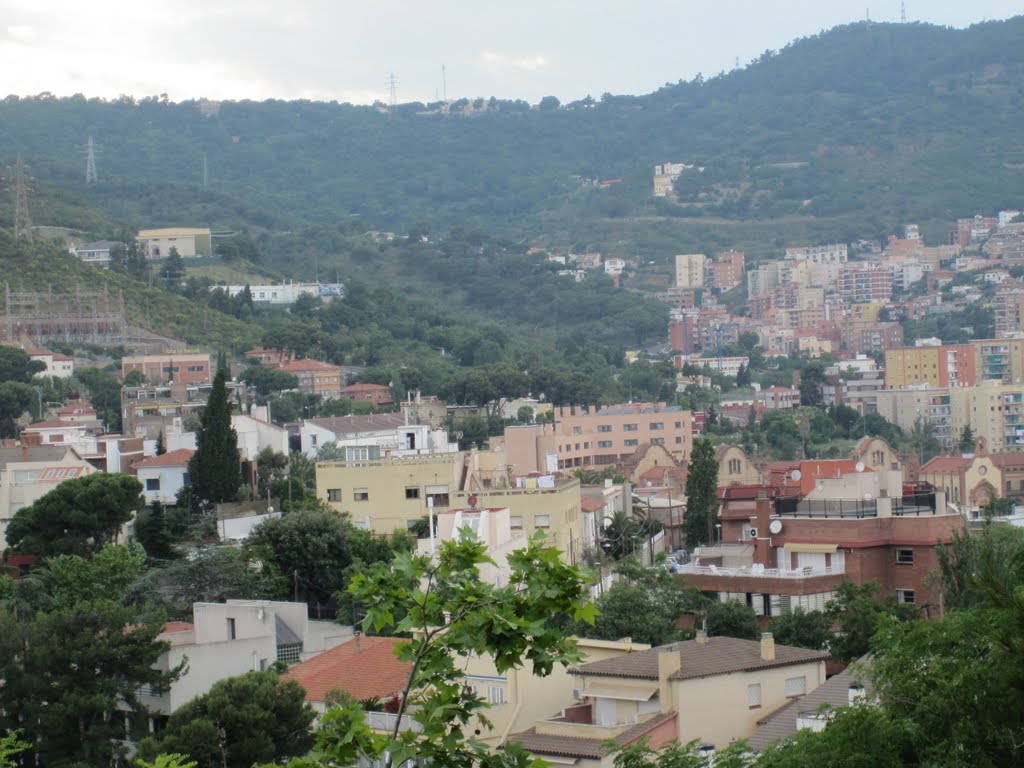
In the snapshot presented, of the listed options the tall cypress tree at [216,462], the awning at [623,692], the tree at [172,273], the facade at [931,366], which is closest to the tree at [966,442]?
the facade at [931,366]

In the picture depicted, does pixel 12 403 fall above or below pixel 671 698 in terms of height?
above

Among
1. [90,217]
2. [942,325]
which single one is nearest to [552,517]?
[90,217]

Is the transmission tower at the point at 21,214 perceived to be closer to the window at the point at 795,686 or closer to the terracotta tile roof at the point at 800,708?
the window at the point at 795,686

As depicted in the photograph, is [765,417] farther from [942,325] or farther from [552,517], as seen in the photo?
[942,325]

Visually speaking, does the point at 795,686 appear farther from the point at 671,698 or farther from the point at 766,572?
the point at 766,572

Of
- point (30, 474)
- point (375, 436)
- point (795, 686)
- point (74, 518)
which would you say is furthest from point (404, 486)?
point (795, 686)

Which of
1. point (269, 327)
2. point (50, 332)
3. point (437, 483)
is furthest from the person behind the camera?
point (269, 327)
